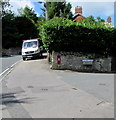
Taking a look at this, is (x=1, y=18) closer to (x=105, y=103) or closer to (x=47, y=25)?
(x=47, y=25)

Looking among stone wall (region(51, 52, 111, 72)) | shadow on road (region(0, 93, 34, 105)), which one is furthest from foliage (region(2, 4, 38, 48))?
shadow on road (region(0, 93, 34, 105))

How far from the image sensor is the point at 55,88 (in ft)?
27.6

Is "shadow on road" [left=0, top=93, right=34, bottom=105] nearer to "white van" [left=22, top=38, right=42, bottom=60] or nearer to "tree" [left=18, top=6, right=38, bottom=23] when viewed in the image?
"white van" [left=22, top=38, right=42, bottom=60]

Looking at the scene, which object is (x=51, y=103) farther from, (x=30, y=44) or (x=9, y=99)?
(x=30, y=44)

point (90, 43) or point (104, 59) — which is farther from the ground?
point (90, 43)

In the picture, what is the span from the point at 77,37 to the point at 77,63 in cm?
188

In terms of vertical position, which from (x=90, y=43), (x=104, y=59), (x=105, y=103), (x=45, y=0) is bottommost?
(x=105, y=103)

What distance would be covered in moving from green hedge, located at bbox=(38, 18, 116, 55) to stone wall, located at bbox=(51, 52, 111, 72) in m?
0.44

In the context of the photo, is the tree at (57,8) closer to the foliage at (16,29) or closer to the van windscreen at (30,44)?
the foliage at (16,29)

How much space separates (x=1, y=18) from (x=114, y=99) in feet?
145

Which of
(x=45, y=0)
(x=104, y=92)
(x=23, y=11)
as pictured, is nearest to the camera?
(x=104, y=92)

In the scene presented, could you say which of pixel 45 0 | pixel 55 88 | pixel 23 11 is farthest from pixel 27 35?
pixel 55 88

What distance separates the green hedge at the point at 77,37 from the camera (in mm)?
14102

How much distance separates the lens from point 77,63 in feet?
47.6
